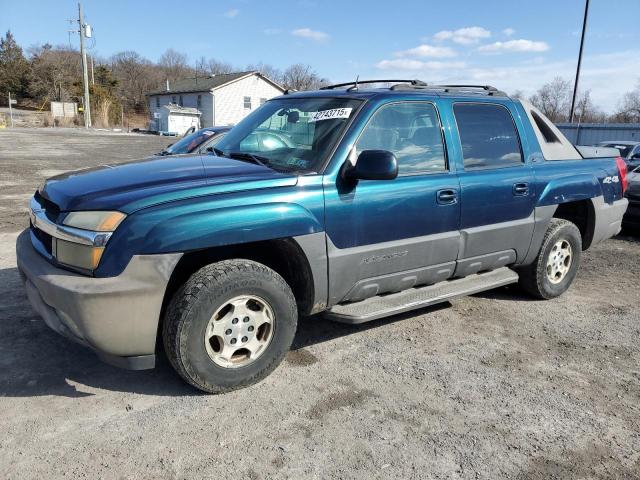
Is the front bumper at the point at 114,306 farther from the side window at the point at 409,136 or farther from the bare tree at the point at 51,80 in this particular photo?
the bare tree at the point at 51,80

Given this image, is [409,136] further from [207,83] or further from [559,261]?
[207,83]

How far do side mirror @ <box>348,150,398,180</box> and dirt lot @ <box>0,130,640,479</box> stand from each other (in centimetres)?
137

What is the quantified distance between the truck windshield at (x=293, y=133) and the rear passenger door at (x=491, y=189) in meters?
1.09

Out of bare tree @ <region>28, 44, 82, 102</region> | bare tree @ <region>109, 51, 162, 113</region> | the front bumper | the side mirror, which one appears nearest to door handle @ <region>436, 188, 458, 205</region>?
the side mirror

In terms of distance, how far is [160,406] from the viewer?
3119 millimetres

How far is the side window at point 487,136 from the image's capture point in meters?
4.21

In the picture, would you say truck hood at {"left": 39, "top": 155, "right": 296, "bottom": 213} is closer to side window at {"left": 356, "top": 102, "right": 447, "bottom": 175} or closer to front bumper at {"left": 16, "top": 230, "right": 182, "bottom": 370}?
front bumper at {"left": 16, "top": 230, "right": 182, "bottom": 370}

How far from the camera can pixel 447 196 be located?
3.95 meters

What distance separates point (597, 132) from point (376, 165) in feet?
92.8

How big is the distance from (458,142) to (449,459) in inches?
96.0

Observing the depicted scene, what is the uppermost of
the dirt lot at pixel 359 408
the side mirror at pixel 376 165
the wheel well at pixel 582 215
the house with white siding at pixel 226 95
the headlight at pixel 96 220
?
the house with white siding at pixel 226 95

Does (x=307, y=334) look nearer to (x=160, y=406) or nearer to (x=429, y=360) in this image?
(x=429, y=360)

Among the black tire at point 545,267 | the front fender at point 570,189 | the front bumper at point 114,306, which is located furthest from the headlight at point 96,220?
the black tire at point 545,267

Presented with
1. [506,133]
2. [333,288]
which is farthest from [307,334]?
[506,133]
